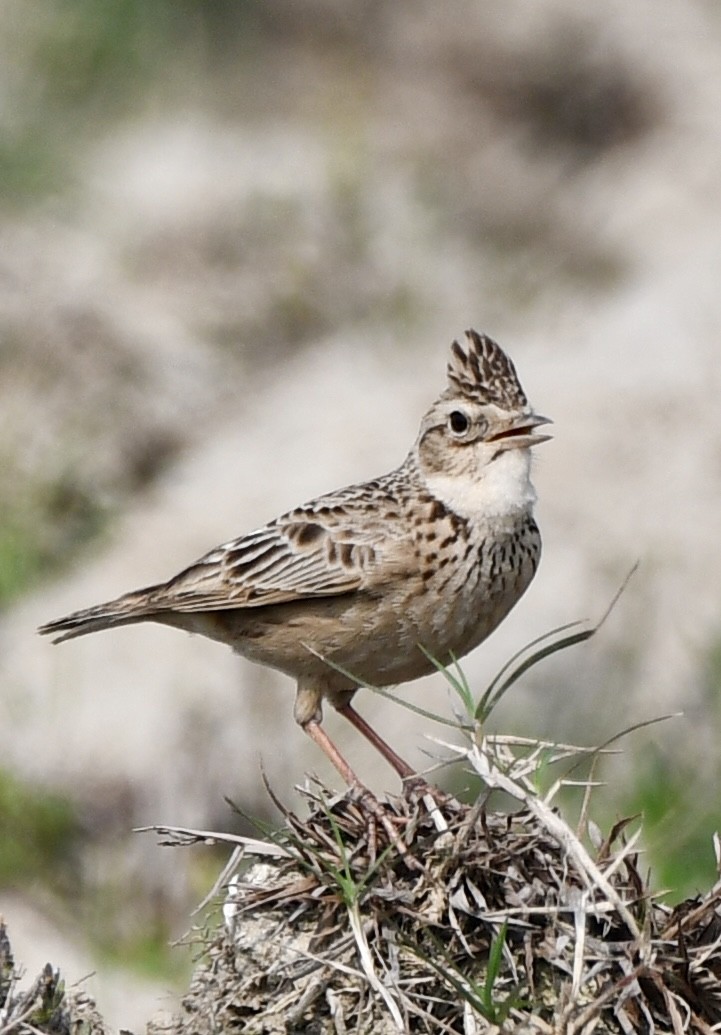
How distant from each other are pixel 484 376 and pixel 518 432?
0.20 m

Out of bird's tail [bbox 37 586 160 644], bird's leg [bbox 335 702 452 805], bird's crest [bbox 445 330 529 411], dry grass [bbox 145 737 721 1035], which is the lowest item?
dry grass [bbox 145 737 721 1035]

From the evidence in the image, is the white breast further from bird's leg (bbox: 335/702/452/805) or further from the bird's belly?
bird's leg (bbox: 335/702/452/805)

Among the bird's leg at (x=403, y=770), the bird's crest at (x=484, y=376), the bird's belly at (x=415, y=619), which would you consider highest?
the bird's crest at (x=484, y=376)

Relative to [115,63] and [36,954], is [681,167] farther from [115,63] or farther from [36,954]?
[36,954]

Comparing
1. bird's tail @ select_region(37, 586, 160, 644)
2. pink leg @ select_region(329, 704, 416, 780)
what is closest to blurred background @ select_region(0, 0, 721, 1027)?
pink leg @ select_region(329, 704, 416, 780)

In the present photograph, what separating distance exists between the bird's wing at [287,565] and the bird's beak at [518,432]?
1.51 feet

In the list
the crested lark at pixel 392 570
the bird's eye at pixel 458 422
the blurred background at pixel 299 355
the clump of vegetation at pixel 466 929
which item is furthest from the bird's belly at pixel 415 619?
the clump of vegetation at pixel 466 929

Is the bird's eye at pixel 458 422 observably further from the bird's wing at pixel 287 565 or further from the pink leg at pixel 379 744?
the pink leg at pixel 379 744

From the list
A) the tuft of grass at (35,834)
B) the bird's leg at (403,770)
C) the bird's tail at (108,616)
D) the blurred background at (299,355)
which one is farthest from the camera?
the blurred background at (299,355)

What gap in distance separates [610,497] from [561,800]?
2447 mm

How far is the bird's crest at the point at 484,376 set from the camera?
6586mm

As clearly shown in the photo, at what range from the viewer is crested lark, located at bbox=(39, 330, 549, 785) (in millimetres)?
6348

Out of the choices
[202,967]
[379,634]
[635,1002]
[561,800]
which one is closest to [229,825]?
[561,800]

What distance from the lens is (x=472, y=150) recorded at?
17109 millimetres
